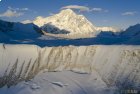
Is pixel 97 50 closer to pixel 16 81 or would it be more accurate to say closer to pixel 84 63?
pixel 84 63

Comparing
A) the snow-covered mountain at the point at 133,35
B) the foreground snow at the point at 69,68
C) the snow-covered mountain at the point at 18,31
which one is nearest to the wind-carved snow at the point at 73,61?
the foreground snow at the point at 69,68

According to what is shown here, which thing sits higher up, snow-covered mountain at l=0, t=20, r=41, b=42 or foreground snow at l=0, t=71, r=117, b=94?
snow-covered mountain at l=0, t=20, r=41, b=42

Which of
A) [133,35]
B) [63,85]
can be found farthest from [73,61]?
[133,35]

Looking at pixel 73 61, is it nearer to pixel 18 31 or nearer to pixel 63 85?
pixel 63 85

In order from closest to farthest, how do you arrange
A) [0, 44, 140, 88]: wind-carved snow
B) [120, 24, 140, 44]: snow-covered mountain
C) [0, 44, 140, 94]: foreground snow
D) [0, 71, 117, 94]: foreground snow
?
[0, 71, 117, 94]: foreground snow → [0, 44, 140, 94]: foreground snow → [0, 44, 140, 88]: wind-carved snow → [120, 24, 140, 44]: snow-covered mountain

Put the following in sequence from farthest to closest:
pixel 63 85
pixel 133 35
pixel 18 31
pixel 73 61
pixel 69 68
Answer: pixel 18 31 < pixel 133 35 < pixel 73 61 < pixel 69 68 < pixel 63 85

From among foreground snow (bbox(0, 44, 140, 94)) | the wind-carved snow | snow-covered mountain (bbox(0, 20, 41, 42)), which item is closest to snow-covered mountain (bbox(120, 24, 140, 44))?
snow-covered mountain (bbox(0, 20, 41, 42))

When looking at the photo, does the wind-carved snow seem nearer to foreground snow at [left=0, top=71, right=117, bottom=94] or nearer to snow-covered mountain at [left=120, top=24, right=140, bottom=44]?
foreground snow at [left=0, top=71, right=117, bottom=94]
